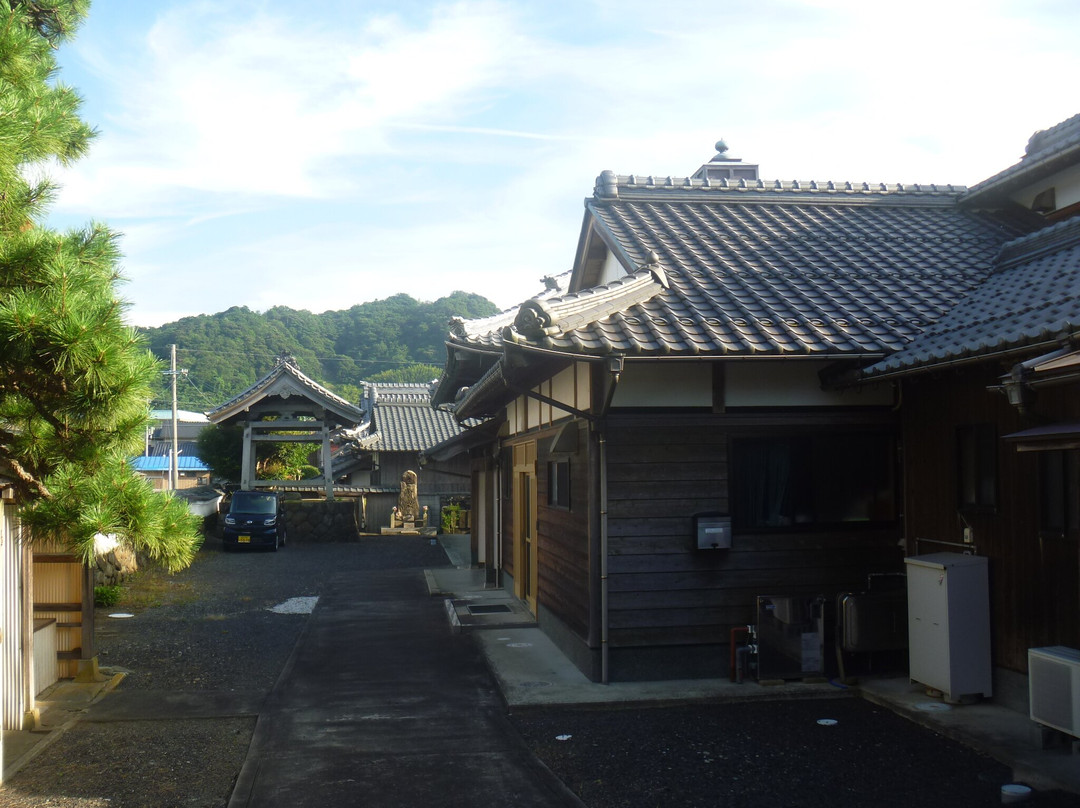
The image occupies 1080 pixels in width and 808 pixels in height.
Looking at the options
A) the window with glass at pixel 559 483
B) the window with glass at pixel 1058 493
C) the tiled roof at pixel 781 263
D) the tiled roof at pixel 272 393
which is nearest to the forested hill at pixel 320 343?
the tiled roof at pixel 272 393

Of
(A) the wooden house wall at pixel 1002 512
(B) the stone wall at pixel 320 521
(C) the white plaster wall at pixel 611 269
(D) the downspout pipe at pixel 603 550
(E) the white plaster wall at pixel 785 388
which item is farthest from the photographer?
(B) the stone wall at pixel 320 521

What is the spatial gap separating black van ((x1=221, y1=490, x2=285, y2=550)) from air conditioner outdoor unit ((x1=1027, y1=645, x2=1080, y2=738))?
19539mm

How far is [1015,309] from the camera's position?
6.67 metres

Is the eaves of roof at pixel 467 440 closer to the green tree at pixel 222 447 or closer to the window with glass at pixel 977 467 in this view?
the window with glass at pixel 977 467

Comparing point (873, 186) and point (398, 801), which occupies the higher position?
point (873, 186)

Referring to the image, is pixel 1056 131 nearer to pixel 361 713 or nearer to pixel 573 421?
pixel 573 421

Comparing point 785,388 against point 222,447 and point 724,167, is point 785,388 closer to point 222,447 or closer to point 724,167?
point 724,167

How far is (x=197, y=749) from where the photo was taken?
626cm

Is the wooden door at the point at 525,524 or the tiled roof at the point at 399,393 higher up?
the tiled roof at the point at 399,393

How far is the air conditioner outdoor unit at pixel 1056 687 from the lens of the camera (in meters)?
5.14

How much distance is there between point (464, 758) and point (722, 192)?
7780mm

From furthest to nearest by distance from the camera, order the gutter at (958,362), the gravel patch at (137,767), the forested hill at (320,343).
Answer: the forested hill at (320,343) → the gutter at (958,362) → the gravel patch at (137,767)

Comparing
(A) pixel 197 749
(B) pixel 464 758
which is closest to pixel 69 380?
(A) pixel 197 749

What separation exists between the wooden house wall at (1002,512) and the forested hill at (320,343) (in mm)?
39673
